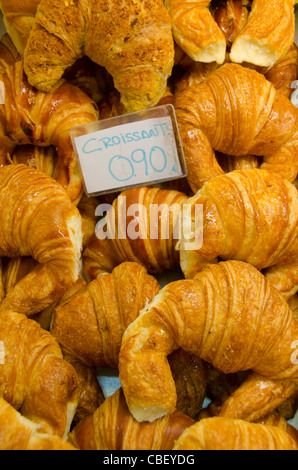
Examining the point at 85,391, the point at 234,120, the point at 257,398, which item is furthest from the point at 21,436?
the point at 234,120

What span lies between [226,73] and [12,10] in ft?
3.05

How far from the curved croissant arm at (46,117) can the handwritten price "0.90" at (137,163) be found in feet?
0.56

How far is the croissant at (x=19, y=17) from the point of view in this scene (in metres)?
1.79

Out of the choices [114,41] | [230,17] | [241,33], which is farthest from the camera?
[230,17]

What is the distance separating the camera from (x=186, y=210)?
1.66 meters

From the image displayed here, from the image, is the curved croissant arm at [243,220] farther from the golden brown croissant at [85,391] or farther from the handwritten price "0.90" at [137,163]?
the golden brown croissant at [85,391]

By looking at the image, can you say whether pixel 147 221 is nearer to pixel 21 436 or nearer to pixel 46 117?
pixel 46 117

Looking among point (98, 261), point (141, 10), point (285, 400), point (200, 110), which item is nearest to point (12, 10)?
point (141, 10)

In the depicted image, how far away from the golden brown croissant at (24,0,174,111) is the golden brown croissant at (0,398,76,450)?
123 centimetres

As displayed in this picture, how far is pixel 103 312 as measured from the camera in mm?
1641

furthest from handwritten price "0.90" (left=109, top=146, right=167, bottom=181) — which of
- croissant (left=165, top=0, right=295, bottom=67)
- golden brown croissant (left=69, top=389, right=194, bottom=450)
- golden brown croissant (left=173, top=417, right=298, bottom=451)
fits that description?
golden brown croissant (left=173, top=417, right=298, bottom=451)

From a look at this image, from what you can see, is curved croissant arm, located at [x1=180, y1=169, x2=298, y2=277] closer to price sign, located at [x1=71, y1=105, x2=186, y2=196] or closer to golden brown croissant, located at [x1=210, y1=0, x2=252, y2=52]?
price sign, located at [x1=71, y1=105, x2=186, y2=196]

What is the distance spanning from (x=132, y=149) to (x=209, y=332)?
787 millimetres

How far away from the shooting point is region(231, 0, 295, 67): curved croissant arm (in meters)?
1.86
